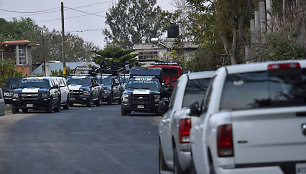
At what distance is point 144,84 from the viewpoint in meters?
35.2

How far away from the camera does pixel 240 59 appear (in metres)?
34.6

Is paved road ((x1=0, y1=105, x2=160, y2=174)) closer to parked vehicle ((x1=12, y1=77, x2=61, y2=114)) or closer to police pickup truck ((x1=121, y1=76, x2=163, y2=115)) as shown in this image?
police pickup truck ((x1=121, y1=76, x2=163, y2=115))

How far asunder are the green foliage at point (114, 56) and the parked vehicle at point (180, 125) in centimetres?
7425

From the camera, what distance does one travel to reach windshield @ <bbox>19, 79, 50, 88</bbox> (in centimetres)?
3847

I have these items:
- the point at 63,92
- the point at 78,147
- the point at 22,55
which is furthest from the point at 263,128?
the point at 22,55

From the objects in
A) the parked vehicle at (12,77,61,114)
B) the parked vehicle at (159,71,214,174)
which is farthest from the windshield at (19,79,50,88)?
the parked vehicle at (159,71,214,174)

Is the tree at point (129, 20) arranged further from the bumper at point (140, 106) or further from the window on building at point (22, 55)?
the bumper at point (140, 106)

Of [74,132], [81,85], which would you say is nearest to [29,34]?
[81,85]

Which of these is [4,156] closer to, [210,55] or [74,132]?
[74,132]

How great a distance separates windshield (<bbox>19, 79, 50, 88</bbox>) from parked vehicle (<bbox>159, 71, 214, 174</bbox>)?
86.6 feet

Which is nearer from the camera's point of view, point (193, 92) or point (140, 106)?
point (193, 92)

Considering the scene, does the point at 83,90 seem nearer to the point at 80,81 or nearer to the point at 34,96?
the point at 80,81

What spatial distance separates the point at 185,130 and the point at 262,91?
8.88 ft


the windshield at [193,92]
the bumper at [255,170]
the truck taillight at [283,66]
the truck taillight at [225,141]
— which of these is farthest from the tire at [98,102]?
the bumper at [255,170]
